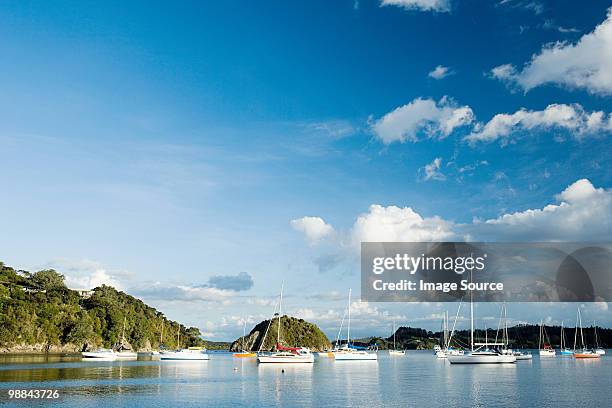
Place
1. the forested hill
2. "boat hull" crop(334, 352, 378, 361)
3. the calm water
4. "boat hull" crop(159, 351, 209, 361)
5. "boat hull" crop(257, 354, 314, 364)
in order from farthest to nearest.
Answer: the forested hill → "boat hull" crop(159, 351, 209, 361) → "boat hull" crop(334, 352, 378, 361) → "boat hull" crop(257, 354, 314, 364) → the calm water

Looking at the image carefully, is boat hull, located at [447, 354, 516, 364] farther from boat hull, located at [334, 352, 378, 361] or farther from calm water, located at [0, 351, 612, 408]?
calm water, located at [0, 351, 612, 408]

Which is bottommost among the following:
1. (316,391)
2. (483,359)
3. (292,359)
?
(483,359)

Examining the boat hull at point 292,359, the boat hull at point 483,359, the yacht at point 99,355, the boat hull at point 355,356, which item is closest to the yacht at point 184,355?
the yacht at point 99,355

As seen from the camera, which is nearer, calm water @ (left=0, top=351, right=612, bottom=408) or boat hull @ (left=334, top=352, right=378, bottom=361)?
calm water @ (left=0, top=351, right=612, bottom=408)

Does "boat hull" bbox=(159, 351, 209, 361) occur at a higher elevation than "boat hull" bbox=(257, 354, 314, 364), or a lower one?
lower

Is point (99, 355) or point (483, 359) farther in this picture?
point (99, 355)

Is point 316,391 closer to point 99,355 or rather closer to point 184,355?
point 184,355

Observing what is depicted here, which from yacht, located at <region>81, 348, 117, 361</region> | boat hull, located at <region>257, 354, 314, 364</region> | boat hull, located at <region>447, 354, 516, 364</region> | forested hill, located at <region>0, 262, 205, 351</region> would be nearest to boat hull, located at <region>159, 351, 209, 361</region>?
yacht, located at <region>81, 348, 117, 361</region>

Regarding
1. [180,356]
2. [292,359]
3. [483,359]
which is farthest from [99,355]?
[483,359]

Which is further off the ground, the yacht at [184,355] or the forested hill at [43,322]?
the forested hill at [43,322]

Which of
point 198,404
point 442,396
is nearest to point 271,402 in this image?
point 198,404

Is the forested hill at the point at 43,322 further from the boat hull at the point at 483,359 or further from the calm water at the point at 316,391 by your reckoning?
the boat hull at the point at 483,359

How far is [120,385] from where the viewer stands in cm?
6744

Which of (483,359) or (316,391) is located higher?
(316,391)
